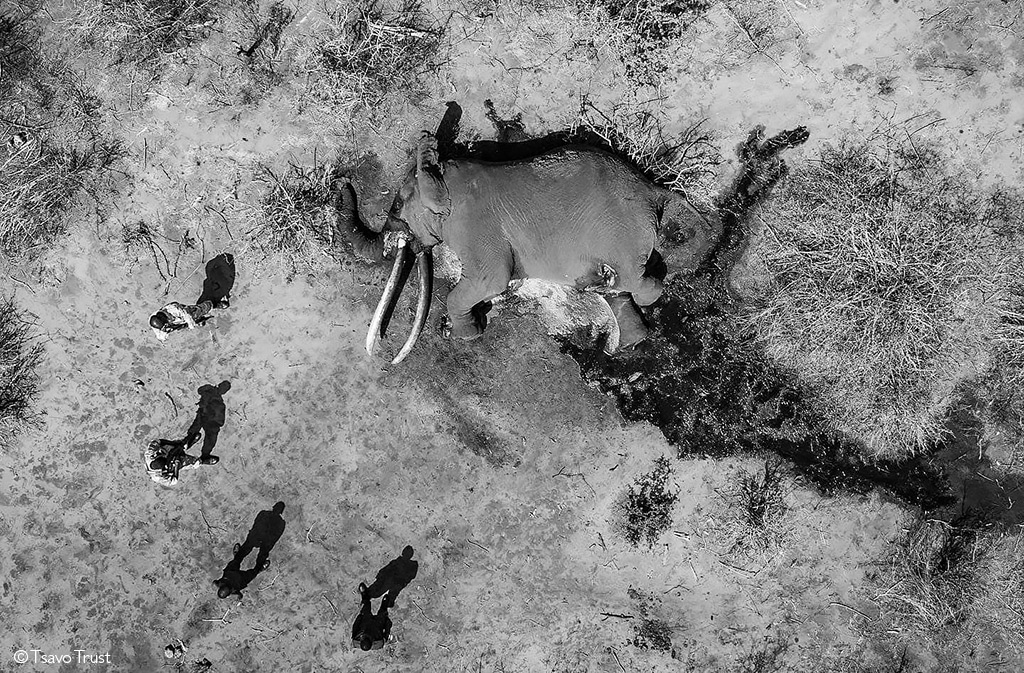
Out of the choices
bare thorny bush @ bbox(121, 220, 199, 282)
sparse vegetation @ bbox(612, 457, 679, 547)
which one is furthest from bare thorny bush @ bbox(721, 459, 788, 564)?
bare thorny bush @ bbox(121, 220, 199, 282)

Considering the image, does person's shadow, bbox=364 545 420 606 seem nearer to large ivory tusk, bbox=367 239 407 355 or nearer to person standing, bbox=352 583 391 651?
person standing, bbox=352 583 391 651

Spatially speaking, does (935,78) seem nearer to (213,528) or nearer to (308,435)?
(308,435)

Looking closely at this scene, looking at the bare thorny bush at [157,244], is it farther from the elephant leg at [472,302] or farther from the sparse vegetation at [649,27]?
the sparse vegetation at [649,27]

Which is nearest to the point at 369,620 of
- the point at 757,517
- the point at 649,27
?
the point at 757,517

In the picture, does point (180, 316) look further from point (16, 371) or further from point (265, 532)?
point (265, 532)

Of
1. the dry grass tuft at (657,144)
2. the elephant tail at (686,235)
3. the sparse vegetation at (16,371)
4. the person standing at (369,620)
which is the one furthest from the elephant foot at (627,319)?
the sparse vegetation at (16,371)

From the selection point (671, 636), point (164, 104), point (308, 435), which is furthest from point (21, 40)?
point (671, 636)
